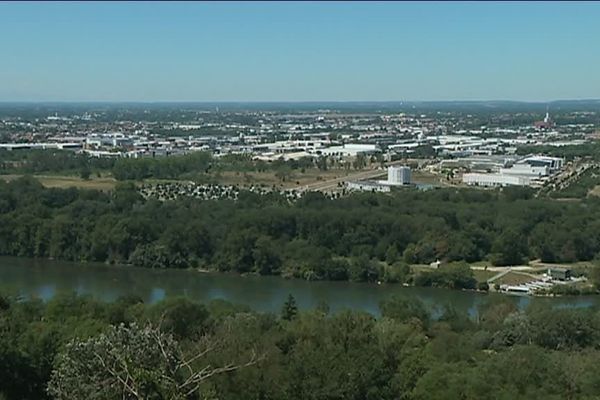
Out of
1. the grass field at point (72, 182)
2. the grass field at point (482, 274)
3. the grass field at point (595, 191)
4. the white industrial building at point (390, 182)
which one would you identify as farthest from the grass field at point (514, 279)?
the grass field at point (72, 182)

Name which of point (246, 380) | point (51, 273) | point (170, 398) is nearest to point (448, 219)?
point (51, 273)

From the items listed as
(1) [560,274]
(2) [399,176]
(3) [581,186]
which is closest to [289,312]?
(1) [560,274]

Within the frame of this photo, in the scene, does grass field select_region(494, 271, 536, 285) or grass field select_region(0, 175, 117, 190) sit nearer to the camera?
grass field select_region(494, 271, 536, 285)

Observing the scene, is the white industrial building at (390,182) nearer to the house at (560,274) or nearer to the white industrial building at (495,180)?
the white industrial building at (495,180)

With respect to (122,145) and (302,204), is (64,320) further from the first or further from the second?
(122,145)

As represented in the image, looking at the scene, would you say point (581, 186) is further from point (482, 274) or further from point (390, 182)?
point (482, 274)

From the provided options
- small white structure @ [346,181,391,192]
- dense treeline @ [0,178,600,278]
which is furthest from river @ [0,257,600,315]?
small white structure @ [346,181,391,192]

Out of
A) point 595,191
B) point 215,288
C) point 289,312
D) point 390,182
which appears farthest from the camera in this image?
point 390,182

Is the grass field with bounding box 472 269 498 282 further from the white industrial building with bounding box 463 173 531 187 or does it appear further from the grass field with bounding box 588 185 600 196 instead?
the white industrial building with bounding box 463 173 531 187
